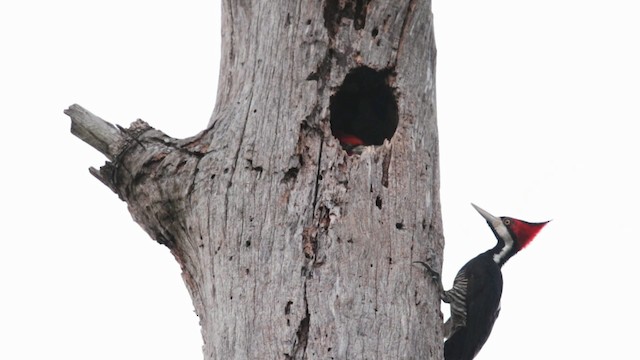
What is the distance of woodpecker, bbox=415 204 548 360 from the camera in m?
4.54

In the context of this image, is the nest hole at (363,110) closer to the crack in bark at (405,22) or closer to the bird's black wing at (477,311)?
the crack in bark at (405,22)

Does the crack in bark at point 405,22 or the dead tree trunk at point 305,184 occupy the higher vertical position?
the crack in bark at point 405,22

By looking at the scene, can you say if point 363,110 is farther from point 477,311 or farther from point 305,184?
point 477,311

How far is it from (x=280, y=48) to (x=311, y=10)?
21 cm

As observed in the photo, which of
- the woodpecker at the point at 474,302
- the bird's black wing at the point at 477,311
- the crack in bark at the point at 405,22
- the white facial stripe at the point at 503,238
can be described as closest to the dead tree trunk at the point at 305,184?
the crack in bark at the point at 405,22

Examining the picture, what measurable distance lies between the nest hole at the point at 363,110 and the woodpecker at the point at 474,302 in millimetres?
816

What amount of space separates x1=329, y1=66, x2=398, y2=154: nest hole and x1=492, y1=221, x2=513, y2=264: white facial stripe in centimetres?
142

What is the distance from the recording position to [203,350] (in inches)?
142

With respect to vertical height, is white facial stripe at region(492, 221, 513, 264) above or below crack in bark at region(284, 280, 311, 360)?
above

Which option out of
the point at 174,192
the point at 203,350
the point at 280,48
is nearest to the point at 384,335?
the point at 203,350

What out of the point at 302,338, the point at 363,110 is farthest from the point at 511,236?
the point at 302,338

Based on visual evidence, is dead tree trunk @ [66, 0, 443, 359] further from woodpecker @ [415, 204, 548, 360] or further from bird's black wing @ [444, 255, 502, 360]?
bird's black wing @ [444, 255, 502, 360]

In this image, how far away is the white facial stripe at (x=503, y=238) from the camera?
17.1 ft

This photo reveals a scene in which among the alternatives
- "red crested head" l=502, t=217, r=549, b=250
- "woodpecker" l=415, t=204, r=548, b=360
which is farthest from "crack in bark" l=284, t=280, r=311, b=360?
"red crested head" l=502, t=217, r=549, b=250
